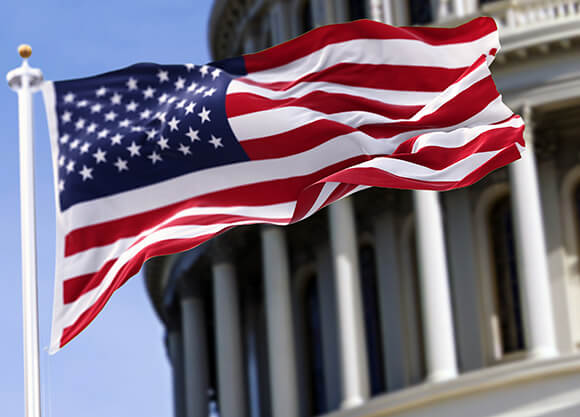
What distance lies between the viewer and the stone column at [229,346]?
4444 cm

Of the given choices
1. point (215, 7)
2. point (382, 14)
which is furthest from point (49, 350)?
point (215, 7)

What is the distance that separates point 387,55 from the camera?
61.1 feet

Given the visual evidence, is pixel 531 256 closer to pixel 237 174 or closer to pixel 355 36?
pixel 355 36

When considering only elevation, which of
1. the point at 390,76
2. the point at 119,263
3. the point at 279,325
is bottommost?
the point at 119,263

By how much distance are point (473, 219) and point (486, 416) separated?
6.97 meters

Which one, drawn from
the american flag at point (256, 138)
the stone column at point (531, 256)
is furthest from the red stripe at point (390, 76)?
the stone column at point (531, 256)

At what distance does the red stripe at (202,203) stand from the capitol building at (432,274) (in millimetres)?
16326

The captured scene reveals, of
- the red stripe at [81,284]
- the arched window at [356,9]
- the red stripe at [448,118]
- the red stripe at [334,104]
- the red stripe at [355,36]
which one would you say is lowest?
the red stripe at [81,284]

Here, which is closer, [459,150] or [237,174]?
[237,174]

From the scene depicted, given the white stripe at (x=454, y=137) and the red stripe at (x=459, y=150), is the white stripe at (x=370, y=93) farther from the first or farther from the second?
the red stripe at (x=459, y=150)

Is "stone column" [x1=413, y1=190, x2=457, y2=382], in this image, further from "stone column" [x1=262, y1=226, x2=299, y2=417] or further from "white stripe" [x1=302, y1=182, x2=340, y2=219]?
"white stripe" [x1=302, y1=182, x2=340, y2=219]

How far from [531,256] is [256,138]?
18831 mm

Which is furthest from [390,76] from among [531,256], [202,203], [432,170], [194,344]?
[194,344]

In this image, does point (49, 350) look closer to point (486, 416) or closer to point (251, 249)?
point (486, 416)
